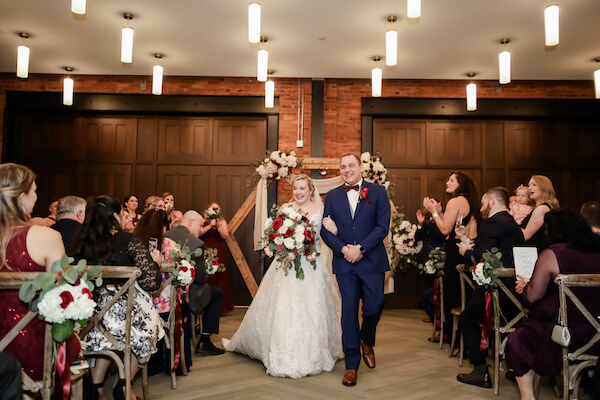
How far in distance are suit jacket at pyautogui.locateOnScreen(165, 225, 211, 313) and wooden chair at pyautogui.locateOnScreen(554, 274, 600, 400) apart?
304cm

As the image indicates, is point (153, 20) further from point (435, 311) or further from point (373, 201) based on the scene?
point (435, 311)

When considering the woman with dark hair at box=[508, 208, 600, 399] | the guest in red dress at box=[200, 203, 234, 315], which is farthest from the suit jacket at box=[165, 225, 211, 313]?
the woman with dark hair at box=[508, 208, 600, 399]

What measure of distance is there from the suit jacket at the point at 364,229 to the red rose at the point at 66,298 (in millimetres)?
2517

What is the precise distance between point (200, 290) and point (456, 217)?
2.67 m

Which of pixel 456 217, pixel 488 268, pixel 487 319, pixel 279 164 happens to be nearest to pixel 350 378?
pixel 487 319

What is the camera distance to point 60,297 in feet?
7.05

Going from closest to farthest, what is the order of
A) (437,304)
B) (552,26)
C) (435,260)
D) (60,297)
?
(60,297), (552,26), (435,260), (437,304)

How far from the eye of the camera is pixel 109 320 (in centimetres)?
325

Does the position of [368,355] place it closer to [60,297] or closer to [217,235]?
[60,297]

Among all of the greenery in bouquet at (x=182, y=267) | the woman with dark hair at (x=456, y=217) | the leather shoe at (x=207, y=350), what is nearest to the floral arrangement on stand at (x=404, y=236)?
the woman with dark hair at (x=456, y=217)

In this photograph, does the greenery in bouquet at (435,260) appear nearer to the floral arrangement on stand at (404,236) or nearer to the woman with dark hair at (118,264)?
the floral arrangement on stand at (404,236)

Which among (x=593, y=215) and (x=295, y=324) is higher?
(x=593, y=215)

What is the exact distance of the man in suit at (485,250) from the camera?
13.4ft

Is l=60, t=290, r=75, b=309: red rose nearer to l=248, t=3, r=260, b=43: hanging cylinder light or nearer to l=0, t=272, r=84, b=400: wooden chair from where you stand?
l=0, t=272, r=84, b=400: wooden chair
